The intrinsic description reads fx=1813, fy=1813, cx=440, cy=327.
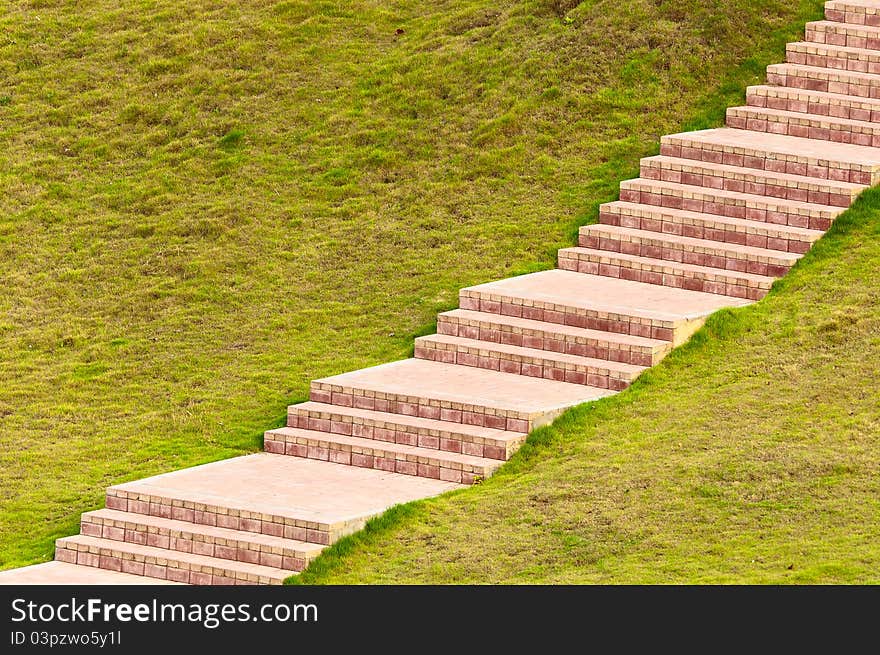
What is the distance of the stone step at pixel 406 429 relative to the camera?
12.4 meters

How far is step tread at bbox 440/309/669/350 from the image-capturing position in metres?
13.3

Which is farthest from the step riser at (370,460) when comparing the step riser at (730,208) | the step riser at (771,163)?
the step riser at (771,163)

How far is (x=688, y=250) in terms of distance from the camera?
1459 centimetres

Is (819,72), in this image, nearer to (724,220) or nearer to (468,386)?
(724,220)

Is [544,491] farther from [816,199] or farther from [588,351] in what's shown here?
[816,199]

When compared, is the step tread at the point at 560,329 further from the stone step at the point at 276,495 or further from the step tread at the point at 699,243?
the stone step at the point at 276,495

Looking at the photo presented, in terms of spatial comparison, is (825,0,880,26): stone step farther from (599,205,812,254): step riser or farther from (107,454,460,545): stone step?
(107,454,460,545): stone step

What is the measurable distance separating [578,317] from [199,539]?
3.59m

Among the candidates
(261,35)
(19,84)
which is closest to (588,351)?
(261,35)

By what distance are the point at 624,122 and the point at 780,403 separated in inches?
203

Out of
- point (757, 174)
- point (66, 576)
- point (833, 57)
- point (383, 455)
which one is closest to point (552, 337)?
point (383, 455)

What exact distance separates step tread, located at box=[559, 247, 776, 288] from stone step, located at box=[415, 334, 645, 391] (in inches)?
55.9

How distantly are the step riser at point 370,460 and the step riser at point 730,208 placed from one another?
3895 millimetres
